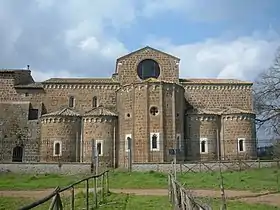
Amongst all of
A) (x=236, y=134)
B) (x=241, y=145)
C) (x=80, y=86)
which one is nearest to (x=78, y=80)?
(x=80, y=86)

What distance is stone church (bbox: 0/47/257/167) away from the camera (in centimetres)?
4003

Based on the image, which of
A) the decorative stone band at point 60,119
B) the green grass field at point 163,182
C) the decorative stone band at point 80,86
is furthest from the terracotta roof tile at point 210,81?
the green grass field at point 163,182

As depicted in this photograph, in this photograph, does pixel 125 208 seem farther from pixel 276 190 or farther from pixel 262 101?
pixel 262 101

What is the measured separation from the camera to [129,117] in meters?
40.9

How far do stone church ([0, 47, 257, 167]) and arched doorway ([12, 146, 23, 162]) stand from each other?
11 centimetres

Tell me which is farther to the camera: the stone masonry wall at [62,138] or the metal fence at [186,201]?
the stone masonry wall at [62,138]

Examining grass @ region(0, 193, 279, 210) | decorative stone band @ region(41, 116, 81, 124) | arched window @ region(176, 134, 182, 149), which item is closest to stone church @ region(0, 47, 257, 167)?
decorative stone band @ region(41, 116, 81, 124)

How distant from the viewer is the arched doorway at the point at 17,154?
44938 millimetres

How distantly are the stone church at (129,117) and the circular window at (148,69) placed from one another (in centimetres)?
12

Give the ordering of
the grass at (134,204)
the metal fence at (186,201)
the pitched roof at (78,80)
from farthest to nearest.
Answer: the pitched roof at (78,80)
the grass at (134,204)
the metal fence at (186,201)

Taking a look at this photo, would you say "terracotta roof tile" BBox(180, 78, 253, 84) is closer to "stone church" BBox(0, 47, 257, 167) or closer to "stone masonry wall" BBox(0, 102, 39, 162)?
"stone church" BBox(0, 47, 257, 167)

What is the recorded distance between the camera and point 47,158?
41438mm

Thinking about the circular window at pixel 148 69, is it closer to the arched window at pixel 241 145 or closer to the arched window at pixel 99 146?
the arched window at pixel 99 146

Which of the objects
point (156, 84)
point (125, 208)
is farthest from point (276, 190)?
point (156, 84)
